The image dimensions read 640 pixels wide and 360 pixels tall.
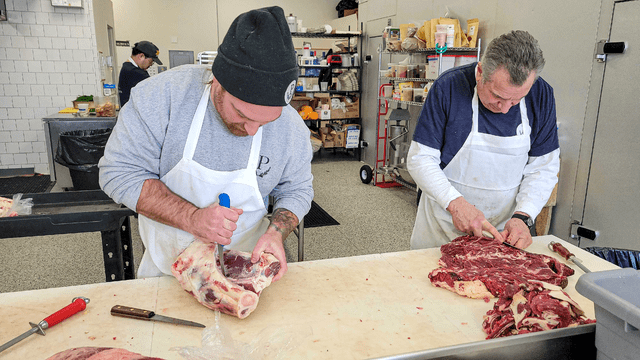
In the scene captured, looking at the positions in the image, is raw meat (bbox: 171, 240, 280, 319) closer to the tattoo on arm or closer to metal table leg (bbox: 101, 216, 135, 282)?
the tattoo on arm

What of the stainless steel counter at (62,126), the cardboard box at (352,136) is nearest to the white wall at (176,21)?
the cardboard box at (352,136)

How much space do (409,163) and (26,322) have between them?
1618 millimetres

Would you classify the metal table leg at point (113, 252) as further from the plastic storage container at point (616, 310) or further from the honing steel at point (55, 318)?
the plastic storage container at point (616, 310)

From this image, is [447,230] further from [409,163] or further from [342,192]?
[342,192]

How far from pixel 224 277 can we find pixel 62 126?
5294mm

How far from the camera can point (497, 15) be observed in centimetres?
462

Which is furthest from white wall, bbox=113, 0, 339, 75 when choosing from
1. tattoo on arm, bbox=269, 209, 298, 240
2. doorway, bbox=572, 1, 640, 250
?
tattoo on arm, bbox=269, 209, 298, 240

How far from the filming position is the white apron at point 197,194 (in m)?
1.55

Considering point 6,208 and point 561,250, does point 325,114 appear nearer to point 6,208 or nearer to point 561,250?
point 6,208

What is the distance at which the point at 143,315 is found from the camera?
4.27ft

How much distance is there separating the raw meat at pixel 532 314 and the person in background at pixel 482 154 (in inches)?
21.4

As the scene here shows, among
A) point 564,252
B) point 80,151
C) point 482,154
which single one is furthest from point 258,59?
point 80,151

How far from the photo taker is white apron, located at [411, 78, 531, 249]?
6.84 ft

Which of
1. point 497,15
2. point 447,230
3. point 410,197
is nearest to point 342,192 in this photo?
point 410,197
